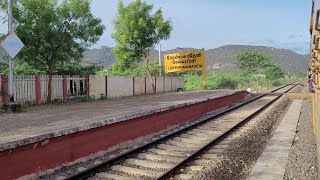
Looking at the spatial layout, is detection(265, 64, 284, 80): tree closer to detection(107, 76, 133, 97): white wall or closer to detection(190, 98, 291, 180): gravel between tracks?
detection(107, 76, 133, 97): white wall

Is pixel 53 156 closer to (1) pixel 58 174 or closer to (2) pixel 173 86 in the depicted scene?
(1) pixel 58 174

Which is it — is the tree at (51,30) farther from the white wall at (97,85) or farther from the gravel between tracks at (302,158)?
the gravel between tracks at (302,158)

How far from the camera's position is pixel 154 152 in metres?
10.4

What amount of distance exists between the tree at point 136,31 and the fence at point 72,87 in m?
2.54

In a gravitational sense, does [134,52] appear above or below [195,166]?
above

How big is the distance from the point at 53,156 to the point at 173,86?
33.8m

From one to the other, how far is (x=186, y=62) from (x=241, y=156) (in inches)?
1223

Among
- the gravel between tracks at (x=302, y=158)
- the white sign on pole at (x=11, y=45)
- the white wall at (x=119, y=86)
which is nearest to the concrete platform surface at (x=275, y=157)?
the gravel between tracks at (x=302, y=158)

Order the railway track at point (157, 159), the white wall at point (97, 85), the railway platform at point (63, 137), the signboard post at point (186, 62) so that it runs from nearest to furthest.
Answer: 1. the railway platform at point (63, 137)
2. the railway track at point (157, 159)
3. the white wall at point (97, 85)
4. the signboard post at point (186, 62)

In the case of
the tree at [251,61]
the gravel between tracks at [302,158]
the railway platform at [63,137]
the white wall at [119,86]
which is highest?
the tree at [251,61]

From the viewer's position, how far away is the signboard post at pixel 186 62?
132ft

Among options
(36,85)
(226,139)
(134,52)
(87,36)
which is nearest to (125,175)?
(226,139)

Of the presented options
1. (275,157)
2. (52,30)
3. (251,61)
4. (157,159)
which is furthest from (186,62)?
(251,61)

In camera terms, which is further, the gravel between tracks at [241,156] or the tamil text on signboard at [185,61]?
the tamil text on signboard at [185,61]
